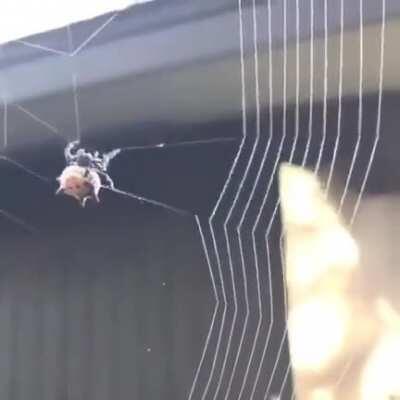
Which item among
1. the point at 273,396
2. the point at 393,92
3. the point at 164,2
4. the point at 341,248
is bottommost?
the point at 273,396

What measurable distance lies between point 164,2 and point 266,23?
11 cm

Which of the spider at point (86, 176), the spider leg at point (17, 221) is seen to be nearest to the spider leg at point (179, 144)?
the spider at point (86, 176)

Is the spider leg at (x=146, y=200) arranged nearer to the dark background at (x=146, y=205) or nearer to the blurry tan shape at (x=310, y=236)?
the dark background at (x=146, y=205)

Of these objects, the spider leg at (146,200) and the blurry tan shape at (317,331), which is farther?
the spider leg at (146,200)

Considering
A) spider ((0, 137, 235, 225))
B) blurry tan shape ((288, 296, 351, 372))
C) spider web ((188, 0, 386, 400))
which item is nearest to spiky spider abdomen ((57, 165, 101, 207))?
spider ((0, 137, 235, 225))

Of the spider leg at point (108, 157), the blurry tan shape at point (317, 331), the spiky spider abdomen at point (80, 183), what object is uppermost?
the spider leg at point (108, 157)

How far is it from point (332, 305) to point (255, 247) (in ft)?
0.33

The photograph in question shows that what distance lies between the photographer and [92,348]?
0.80 meters

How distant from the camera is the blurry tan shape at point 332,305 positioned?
2.15ft

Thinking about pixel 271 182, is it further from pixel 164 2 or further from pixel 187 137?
→ pixel 164 2

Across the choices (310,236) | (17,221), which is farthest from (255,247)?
(17,221)

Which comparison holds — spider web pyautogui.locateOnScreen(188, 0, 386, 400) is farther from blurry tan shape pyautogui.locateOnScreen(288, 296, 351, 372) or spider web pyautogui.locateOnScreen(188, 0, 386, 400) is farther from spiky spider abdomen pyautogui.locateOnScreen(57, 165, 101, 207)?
spiky spider abdomen pyautogui.locateOnScreen(57, 165, 101, 207)

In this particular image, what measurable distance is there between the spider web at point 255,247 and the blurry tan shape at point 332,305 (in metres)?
0.01

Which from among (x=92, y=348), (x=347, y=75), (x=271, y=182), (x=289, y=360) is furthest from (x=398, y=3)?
(x=92, y=348)
